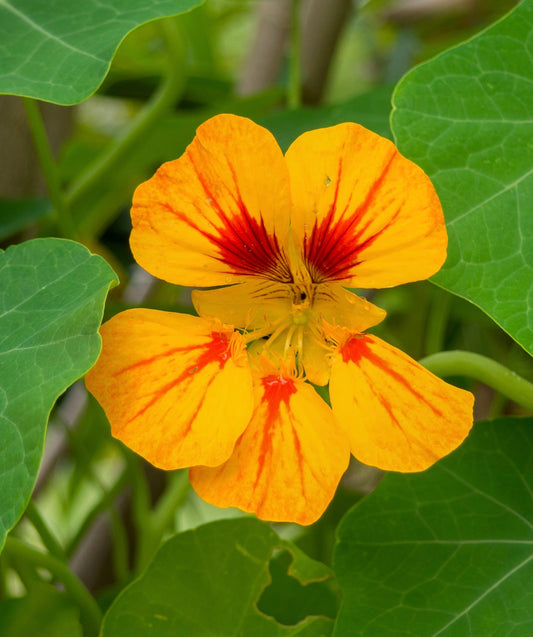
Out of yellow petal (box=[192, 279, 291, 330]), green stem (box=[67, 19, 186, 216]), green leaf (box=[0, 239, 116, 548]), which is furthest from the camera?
green stem (box=[67, 19, 186, 216])

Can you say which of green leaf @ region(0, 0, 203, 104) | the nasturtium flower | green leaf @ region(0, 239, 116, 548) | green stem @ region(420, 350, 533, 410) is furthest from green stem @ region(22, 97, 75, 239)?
green stem @ region(420, 350, 533, 410)

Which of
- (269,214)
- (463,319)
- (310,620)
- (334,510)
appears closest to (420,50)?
(463,319)

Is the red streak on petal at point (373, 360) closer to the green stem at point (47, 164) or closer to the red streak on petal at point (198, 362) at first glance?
the red streak on petal at point (198, 362)

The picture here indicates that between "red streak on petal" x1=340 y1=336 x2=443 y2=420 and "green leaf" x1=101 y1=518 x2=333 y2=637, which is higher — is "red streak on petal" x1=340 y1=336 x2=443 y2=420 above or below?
above

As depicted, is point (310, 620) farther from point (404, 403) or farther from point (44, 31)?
point (44, 31)

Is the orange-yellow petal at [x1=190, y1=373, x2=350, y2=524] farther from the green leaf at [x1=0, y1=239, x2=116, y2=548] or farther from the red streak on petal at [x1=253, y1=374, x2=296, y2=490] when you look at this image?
the green leaf at [x1=0, y1=239, x2=116, y2=548]

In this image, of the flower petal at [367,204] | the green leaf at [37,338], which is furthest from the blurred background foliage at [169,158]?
the flower petal at [367,204]
